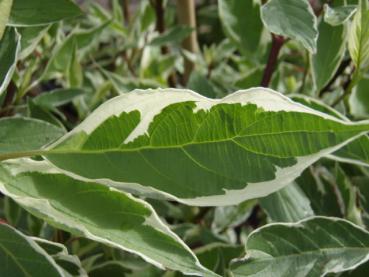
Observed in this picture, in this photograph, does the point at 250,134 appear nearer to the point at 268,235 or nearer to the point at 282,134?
the point at 282,134

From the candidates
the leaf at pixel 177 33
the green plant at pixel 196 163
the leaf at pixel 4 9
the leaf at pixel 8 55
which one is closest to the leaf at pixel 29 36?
the green plant at pixel 196 163

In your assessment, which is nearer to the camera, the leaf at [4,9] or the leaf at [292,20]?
the leaf at [4,9]

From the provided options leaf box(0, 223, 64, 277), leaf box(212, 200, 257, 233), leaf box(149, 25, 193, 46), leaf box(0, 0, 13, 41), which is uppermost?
leaf box(0, 0, 13, 41)

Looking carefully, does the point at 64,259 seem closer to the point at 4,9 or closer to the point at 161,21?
the point at 4,9

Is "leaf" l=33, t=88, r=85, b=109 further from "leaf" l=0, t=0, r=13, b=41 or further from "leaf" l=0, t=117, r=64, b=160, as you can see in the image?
"leaf" l=0, t=0, r=13, b=41

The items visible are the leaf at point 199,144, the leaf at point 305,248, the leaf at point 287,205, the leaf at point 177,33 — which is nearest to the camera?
the leaf at point 199,144

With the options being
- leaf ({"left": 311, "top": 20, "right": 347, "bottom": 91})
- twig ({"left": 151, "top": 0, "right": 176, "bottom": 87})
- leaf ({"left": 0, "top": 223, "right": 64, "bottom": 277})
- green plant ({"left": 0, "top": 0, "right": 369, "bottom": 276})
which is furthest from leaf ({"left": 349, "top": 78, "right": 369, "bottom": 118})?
leaf ({"left": 0, "top": 223, "right": 64, "bottom": 277})

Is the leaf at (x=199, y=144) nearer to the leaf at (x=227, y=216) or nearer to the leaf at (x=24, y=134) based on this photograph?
the leaf at (x=24, y=134)
